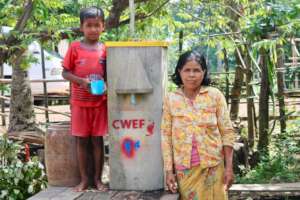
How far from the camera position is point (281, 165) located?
601 cm

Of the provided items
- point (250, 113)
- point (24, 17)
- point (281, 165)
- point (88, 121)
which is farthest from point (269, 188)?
point (250, 113)

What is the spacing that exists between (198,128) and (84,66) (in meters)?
0.98

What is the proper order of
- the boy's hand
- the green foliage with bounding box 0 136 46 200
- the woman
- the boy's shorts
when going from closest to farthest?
the woman → the boy's hand → the boy's shorts → the green foliage with bounding box 0 136 46 200

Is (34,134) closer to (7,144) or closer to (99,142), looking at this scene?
(7,144)

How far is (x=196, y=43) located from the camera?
764 centimetres

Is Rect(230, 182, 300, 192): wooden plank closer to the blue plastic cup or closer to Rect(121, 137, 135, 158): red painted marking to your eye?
Rect(121, 137, 135, 158): red painted marking

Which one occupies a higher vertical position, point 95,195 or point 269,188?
point 95,195

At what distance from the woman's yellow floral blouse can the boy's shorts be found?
0.69 metres

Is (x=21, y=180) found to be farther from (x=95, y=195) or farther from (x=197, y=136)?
(x=197, y=136)

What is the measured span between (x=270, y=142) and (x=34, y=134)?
11.6 feet

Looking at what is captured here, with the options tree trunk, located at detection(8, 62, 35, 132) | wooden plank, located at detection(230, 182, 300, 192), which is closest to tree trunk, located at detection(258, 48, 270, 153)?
wooden plank, located at detection(230, 182, 300, 192)

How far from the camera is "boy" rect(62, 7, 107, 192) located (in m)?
3.30

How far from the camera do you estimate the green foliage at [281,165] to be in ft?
17.9

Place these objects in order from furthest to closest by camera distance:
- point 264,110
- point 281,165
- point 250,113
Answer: point 250,113 < point 264,110 < point 281,165
